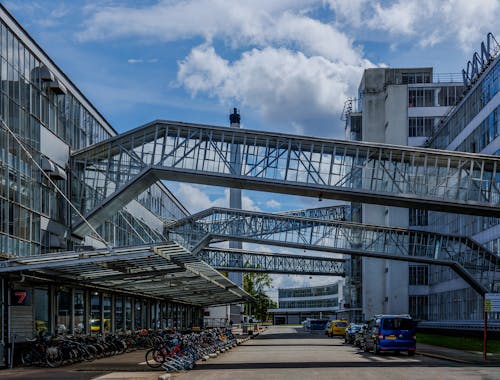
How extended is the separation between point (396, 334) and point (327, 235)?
34.6 m

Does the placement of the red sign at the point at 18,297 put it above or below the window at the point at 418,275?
above

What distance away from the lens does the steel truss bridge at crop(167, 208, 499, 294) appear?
6288 centimetres

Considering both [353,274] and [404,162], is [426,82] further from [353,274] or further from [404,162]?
[404,162]

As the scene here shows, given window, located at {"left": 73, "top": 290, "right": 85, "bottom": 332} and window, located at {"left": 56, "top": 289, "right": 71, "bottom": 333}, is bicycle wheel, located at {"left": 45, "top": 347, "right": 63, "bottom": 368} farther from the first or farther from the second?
window, located at {"left": 73, "top": 290, "right": 85, "bottom": 332}

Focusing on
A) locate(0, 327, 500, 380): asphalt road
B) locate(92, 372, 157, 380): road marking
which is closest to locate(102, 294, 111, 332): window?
locate(0, 327, 500, 380): asphalt road

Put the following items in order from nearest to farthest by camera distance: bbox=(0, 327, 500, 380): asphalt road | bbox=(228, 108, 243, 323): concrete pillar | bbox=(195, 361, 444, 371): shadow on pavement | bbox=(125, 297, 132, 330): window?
bbox=(0, 327, 500, 380): asphalt road, bbox=(195, 361, 444, 371): shadow on pavement, bbox=(228, 108, 243, 323): concrete pillar, bbox=(125, 297, 132, 330): window

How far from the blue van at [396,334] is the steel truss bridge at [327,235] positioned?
2644 cm

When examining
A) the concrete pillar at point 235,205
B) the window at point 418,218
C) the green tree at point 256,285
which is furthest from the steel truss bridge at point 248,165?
the green tree at point 256,285

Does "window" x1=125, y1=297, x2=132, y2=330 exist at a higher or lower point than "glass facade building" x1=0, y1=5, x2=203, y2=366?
lower

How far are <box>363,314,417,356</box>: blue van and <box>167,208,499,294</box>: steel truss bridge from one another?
Answer: 86.8 feet

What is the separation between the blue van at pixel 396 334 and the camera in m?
34.1

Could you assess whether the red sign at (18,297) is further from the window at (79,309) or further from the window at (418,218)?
the window at (418,218)

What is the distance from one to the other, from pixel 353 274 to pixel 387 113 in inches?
886

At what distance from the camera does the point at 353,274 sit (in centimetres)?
9831
